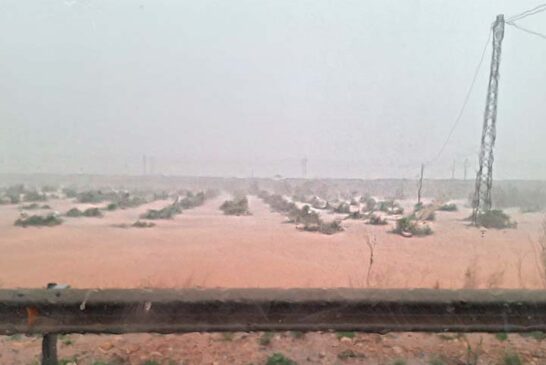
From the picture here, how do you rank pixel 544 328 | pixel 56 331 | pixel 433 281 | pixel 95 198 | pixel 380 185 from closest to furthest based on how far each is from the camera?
pixel 56 331
pixel 544 328
pixel 433 281
pixel 95 198
pixel 380 185

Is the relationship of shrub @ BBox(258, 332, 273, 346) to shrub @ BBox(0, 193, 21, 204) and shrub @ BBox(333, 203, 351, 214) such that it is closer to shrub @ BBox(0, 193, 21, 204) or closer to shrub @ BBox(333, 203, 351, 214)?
shrub @ BBox(333, 203, 351, 214)

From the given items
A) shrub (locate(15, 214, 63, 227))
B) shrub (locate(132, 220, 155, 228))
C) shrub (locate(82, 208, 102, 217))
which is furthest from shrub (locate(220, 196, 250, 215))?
shrub (locate(15, 214, 63, 227))

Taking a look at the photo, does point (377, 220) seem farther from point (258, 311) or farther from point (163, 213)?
point (258, 311)

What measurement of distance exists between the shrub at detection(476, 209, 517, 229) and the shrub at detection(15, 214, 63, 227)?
9027 millimetres

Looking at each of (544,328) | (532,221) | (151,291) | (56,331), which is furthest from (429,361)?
(532,221)

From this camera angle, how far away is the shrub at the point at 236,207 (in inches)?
393

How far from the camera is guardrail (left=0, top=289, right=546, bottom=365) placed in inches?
151

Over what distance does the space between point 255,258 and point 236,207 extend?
A: 1.73m

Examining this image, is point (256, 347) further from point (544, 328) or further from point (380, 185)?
point (380, 185)

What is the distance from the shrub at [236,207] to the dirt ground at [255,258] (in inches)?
8.3

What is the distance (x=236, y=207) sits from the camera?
397 inches

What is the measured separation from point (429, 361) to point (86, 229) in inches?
295

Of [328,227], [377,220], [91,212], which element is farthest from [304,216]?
[91,212]

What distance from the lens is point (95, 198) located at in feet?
29.8
